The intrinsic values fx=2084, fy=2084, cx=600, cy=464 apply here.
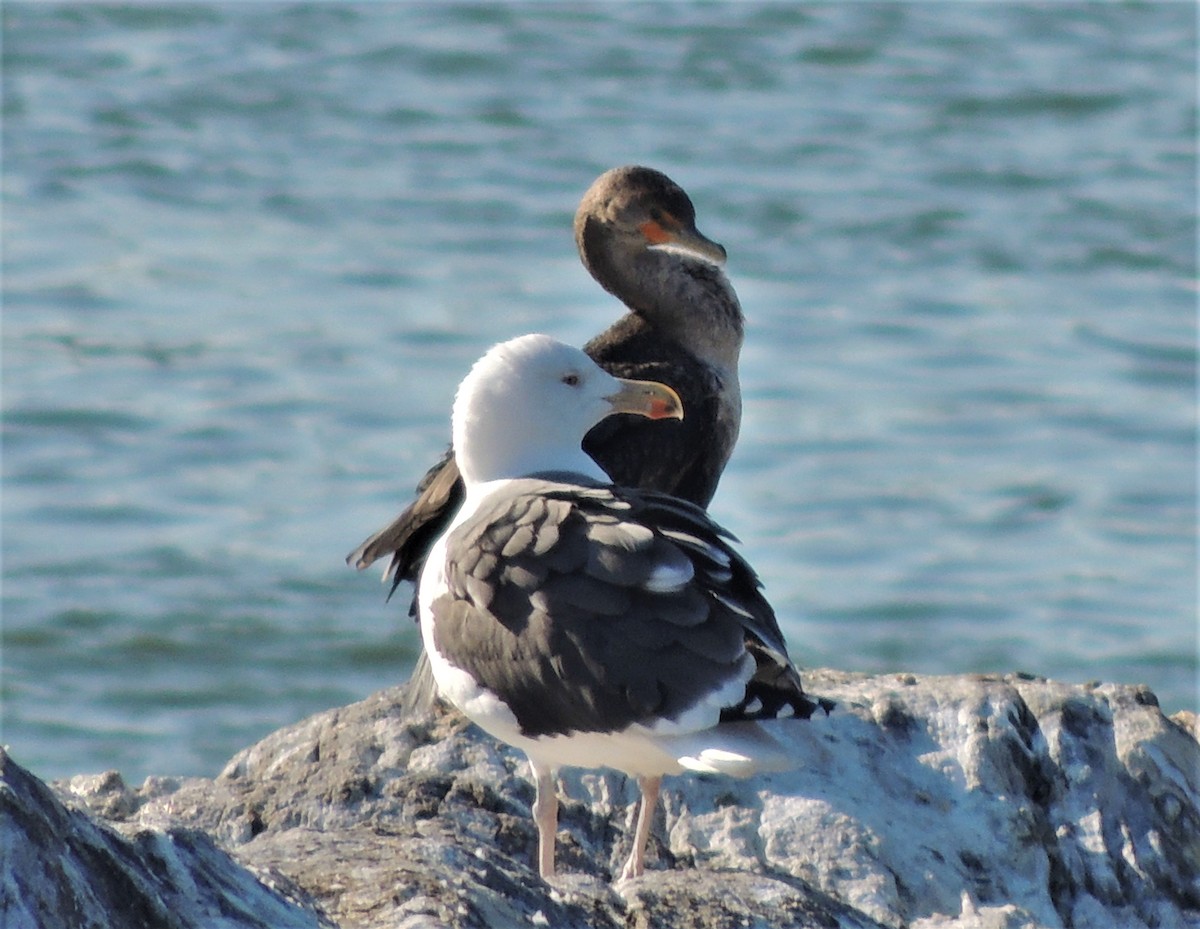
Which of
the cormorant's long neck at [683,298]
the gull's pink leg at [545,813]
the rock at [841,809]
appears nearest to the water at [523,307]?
the cormorant's long neck at [683,298]

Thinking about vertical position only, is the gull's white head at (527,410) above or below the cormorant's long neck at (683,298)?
above

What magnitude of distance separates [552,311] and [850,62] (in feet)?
25.4

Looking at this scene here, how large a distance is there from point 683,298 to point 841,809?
2.65 metres

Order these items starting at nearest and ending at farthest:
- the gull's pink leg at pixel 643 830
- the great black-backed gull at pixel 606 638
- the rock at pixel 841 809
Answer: the great black-backed gull at pixel 606 638 → the rock at pixel 841 809 → the gull's pink leg at pixel 643 830

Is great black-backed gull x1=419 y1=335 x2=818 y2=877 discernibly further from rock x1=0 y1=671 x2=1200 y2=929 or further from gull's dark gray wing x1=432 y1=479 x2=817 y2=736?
rock x1=0 y1=671 x2=1200 y2=929

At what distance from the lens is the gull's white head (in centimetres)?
521

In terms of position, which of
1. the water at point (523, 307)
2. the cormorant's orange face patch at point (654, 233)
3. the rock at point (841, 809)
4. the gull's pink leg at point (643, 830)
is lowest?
the water at point (523, 307)

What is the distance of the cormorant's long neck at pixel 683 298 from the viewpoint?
7223 mm


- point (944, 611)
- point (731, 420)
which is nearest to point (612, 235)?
point (731, 420)

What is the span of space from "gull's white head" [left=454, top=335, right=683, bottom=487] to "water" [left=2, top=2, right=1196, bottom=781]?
16.2 ft

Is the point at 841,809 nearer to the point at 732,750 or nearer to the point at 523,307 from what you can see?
the point at 732,750

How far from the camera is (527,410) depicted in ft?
17.1

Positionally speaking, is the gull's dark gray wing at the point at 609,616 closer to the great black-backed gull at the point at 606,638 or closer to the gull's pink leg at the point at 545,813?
the great black-backed gull at the point at 606,638

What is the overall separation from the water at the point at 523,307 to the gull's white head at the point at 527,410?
16.2 ft
